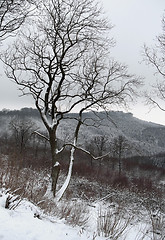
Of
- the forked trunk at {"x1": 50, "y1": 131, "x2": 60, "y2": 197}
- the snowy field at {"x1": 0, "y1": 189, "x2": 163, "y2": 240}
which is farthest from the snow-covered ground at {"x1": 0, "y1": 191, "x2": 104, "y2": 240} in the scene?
the forked trunk at {"x1": 50, "y1": 131, "x2": 60, "y2": 197}

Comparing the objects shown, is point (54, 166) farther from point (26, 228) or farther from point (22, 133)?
point (22, 133)

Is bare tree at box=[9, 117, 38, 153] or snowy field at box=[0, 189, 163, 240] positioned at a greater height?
bare tree at box=[9, 117, 38, 153]

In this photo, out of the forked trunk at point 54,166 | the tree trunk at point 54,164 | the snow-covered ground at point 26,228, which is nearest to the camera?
the snow-covered ground at point 26,228

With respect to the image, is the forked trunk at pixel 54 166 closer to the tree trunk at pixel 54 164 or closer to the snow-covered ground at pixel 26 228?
the tree trunk at pixel 54 164

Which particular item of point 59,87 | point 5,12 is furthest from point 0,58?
point 5,12

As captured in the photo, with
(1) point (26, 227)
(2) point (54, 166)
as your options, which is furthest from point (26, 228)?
(2) point (54, 166)

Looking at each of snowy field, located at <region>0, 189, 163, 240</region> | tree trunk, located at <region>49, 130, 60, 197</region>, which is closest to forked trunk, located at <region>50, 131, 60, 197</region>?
tree trunk, located at <region>49, 130, 60, 197</region>

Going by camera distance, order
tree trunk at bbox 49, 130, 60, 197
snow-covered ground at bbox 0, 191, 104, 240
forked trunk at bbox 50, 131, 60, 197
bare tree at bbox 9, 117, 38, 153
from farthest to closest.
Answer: bare tree at bbox 9, 117, 38, 153
tree trunk at bbox 49, 130, 60, 197
forked trunk at bbox 50, 131, 60, 197
snow-covered ground at bbox 0, 191, 104, 240

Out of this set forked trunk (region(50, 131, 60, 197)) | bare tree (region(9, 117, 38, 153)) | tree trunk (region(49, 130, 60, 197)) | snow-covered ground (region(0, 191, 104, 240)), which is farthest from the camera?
bare tree (region(9, 117, 38, 153))

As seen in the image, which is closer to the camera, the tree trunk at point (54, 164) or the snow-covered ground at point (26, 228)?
the snow-covered ground at point (26, 228)

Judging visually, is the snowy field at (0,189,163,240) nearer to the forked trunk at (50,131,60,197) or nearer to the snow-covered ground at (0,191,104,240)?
the snow-covered ground at (0,191,104,240)

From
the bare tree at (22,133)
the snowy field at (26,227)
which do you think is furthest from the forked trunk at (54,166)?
the snowy field at (26,227)

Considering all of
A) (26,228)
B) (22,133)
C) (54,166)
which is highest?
(22,133)

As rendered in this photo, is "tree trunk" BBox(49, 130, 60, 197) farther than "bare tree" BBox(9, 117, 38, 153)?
No
